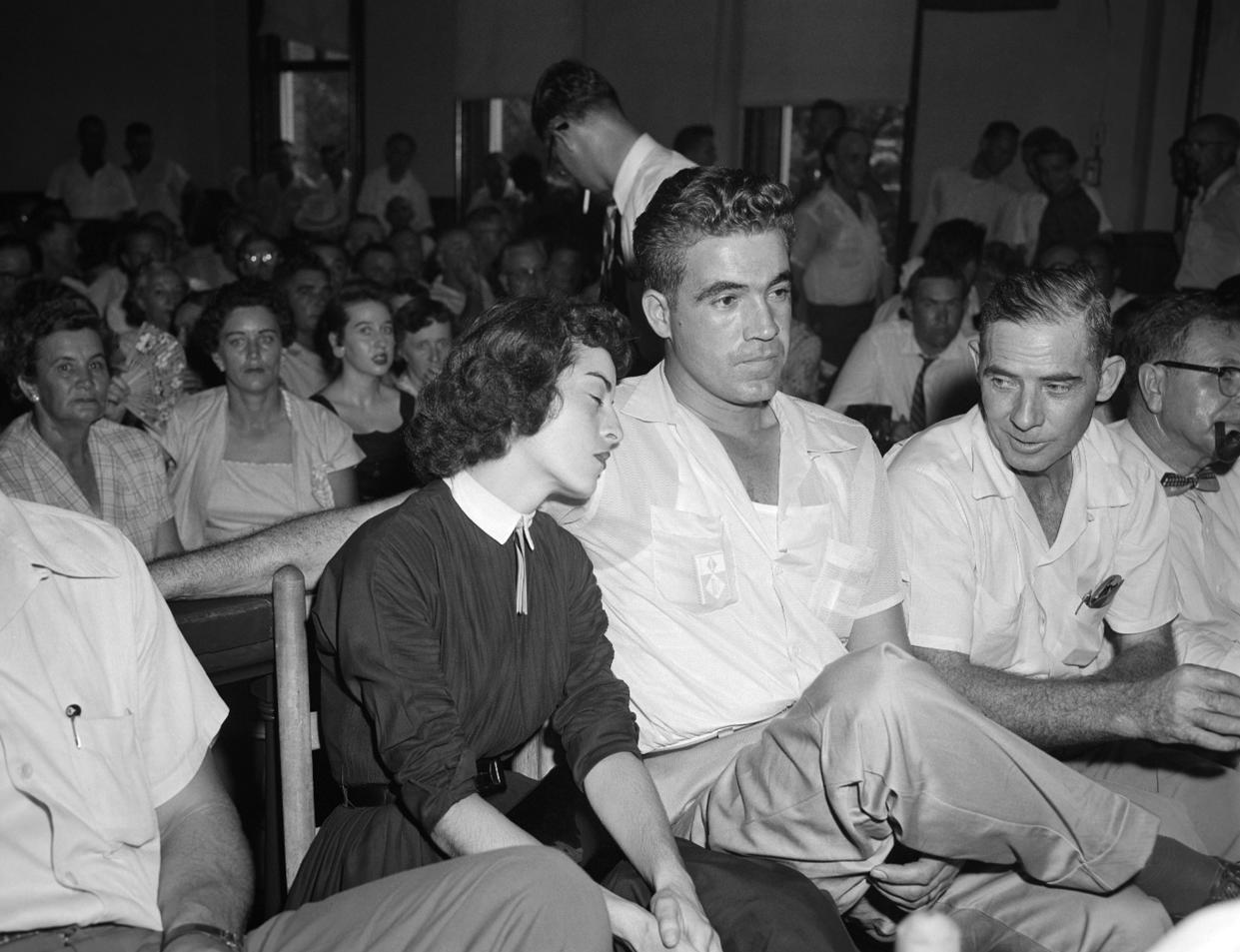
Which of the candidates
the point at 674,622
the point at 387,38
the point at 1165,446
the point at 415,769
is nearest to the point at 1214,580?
the point at 1165,446

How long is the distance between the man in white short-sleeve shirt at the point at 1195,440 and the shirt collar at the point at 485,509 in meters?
1.46

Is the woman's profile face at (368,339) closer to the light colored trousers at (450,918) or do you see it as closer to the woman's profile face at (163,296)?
the woman's profile face at (163,296)

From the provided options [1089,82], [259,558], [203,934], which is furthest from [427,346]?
[1089,82]

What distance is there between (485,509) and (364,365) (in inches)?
100.0

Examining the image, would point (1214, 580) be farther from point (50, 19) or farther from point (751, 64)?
point (50, 19)

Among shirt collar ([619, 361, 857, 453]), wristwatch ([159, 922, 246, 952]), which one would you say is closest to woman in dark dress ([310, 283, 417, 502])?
shirt collar ([619, 361, 857, 453])

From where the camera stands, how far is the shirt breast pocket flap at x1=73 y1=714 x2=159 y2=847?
1627 mm

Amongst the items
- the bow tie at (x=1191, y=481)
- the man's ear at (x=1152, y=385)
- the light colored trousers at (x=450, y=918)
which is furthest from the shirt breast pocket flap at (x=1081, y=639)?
the light colored trousers at (x=450, y=918)

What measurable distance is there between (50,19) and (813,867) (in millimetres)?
11270

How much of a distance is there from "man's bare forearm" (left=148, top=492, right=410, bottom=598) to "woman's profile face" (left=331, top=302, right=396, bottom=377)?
222 centimetres

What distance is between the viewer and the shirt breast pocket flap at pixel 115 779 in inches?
64.1

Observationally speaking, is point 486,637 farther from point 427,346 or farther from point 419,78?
point 419,78

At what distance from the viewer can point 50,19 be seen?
11.0 metres

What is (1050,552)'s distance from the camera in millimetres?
2449
